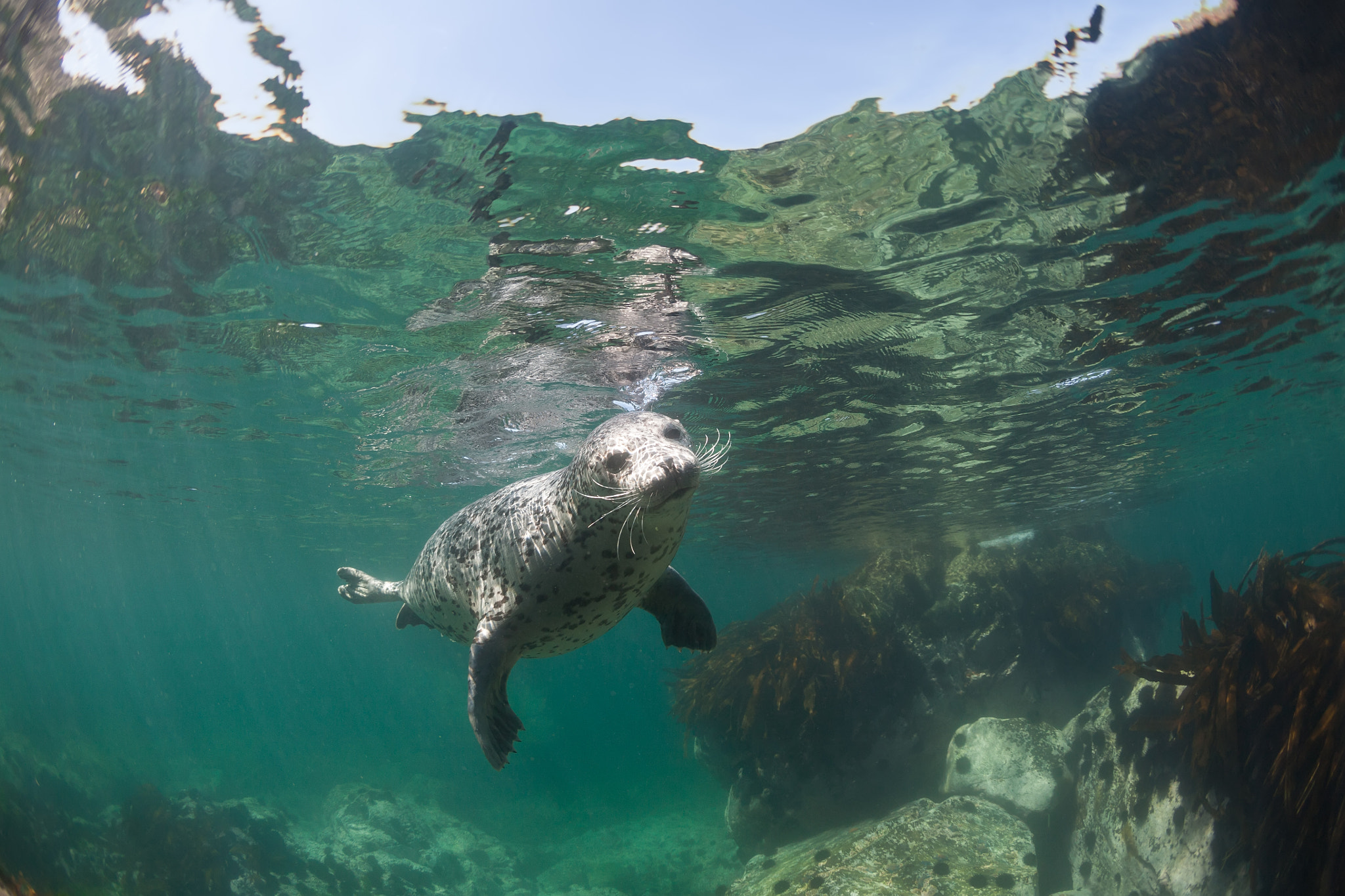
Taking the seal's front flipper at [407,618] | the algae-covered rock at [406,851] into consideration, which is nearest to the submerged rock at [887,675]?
the seal's front flipper at [407,618]

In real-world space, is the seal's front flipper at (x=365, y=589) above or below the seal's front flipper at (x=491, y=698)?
above

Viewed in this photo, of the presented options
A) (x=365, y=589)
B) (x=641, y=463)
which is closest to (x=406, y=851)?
(x=365, y=589)

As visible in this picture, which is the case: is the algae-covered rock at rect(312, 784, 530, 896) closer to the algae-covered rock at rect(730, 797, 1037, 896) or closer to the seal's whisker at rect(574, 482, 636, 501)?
the algae-covered rock at rect(730, 797, 1037, 896)

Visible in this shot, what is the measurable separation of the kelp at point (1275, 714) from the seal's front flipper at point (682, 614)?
4.59 metres

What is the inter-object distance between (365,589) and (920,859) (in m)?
7.91

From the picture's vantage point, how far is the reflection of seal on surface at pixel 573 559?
3.24 meters

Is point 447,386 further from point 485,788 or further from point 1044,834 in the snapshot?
point 485,788

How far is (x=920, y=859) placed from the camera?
741cm

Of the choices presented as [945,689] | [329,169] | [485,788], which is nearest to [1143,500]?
[945,689]

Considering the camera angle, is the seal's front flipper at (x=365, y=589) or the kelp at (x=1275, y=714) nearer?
the kelp at (x=1275, y=714)

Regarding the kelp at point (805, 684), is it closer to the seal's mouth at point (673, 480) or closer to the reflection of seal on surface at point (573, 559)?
the reflection of seal on surface at point (573, 559)

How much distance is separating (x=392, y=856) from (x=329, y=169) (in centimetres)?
1675

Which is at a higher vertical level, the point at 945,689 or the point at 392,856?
the point at 945,689

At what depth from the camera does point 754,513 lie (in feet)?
69.3
